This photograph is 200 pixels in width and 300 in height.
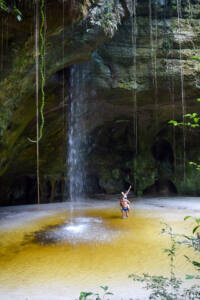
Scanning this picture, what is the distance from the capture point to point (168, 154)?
17031mm

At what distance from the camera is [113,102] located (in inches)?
518

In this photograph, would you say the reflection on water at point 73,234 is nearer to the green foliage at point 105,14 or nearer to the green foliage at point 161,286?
the green foliage at point 161,286

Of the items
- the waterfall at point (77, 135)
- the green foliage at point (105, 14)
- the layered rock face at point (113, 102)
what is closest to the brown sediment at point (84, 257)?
the layered rock face at point (113, 102)

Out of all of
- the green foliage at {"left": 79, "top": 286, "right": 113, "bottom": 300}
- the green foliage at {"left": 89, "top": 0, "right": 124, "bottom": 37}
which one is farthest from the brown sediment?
the green foliage at {"left": 89, "top": 0, "right": 124, "bottom": 37}

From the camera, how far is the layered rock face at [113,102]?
7.80 meters

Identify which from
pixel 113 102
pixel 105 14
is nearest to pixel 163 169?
pixel 113 102

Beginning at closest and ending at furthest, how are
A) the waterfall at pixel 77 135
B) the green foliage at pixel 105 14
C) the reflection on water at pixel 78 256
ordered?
1. the reflection on water at pixel 78 256
2. the green foliage at pixel 105 14
3. the waterfall at pixel 77 135

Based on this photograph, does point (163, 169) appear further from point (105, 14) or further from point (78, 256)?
point (78, 256)

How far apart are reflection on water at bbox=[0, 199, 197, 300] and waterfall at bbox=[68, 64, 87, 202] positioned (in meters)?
6.45

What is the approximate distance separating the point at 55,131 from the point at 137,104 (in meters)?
4.83

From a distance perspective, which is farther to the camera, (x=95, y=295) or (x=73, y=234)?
(x=73, y=234)

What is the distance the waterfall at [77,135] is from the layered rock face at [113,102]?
0.16 m

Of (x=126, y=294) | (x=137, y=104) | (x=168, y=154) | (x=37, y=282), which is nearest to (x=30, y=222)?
(x=37, y=282)

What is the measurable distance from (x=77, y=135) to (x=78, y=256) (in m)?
9.98
